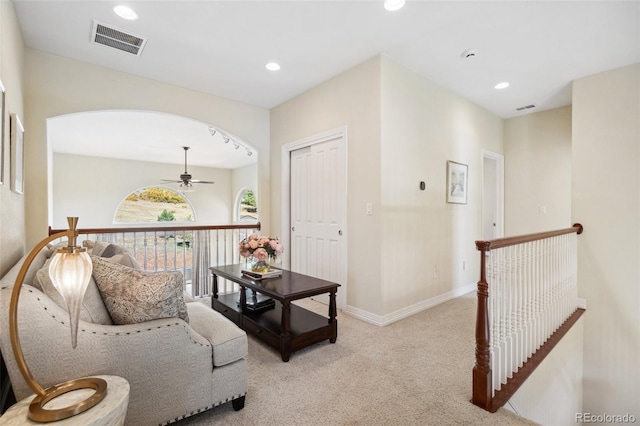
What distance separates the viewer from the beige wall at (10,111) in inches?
75.4

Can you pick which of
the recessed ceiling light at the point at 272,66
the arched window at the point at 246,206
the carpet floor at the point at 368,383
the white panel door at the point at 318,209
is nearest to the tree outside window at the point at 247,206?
the arched window at the point at 246,206

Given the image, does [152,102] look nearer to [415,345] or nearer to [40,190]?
[40,190]

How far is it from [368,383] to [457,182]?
119 inches

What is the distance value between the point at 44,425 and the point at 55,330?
397 millimetres

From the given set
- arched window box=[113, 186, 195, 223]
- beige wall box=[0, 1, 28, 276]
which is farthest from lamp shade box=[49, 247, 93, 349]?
arched window box=[113, 186, 195, 223]

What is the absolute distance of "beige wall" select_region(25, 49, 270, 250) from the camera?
2.93 metres

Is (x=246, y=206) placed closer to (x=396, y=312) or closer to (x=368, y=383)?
(x=396, y=312)

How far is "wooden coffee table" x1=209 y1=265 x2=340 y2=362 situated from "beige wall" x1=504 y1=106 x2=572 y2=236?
388cm

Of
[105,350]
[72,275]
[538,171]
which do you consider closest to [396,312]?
[105,350]

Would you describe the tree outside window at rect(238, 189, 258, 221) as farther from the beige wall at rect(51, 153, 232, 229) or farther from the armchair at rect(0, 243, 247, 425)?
the armchair at rect(0, 243, 247, 425)

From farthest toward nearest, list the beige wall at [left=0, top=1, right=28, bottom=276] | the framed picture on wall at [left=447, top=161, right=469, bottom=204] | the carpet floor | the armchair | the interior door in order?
the interior door → the framed picture on wall at [left=447, top=161, right=469, bottom=204] → the beige wall at [left=0, top=1, right=28, bottom=276] → the carpet floor → the armchair

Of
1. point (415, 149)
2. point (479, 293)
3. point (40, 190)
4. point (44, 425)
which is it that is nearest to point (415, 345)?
point (479, 293)

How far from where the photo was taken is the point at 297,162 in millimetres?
4254

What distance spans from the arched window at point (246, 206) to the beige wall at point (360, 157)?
6019 millimetres
